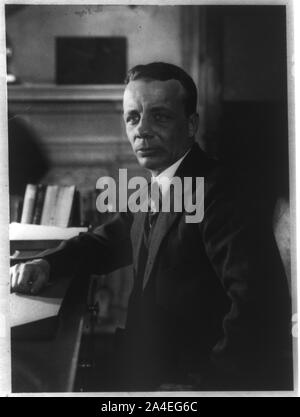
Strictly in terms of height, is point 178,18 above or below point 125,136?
above

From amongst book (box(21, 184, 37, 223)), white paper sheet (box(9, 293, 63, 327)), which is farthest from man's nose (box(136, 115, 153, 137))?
white paper sheet (box(9, 293, 63, 327))

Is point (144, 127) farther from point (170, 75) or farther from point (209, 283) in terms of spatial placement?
point (209, 283)

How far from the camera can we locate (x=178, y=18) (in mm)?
1397

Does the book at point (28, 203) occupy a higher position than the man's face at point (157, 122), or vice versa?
the man's face at point (157, 122)

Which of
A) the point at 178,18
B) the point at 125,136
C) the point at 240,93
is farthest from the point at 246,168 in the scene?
the point at 178,18

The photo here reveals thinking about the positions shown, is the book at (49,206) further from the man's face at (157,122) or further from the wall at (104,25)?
the wall at (104,25)

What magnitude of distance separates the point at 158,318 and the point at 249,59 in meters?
0.76

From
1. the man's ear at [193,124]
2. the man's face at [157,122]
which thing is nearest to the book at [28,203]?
the man's face at [157,122]

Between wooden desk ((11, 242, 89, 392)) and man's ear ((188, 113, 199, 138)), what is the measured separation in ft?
1.64

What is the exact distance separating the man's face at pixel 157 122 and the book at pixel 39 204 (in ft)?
0.95

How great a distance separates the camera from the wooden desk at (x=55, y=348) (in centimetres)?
90

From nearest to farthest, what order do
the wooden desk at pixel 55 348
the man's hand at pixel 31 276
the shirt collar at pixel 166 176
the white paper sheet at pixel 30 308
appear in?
1. the wooden desk at pixel 55 348
2. the white paper sheet at pixel 30 308
3. the man's hand at pixel 31 276
4. the shirt collar at pixel 166 176

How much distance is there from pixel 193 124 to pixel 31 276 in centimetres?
58
